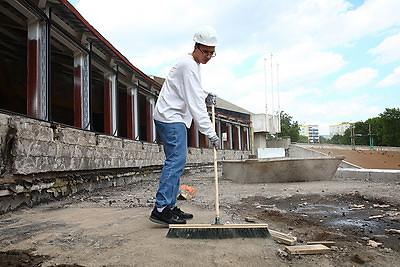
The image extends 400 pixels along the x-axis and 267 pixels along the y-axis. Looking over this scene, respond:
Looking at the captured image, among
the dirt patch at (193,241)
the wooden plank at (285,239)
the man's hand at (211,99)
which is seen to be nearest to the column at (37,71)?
the dirt patch at (193,241)

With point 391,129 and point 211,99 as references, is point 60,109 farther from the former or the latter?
point 391,129

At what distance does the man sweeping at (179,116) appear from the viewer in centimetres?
306

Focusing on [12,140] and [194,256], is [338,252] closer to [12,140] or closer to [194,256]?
[194,256]

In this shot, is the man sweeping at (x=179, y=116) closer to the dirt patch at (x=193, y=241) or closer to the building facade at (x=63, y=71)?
the dirt patch at (x=193, y=241)

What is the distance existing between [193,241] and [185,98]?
1348 millimetres

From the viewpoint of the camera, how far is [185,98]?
10.6ft

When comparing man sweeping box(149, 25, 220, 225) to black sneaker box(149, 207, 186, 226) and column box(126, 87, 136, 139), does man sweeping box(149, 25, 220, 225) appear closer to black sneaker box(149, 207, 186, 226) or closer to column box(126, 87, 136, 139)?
black sneaker box(149, 207, 186, 226)

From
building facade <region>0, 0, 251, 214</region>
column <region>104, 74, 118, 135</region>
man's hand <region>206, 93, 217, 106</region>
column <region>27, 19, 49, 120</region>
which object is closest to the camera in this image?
man's hand <region>206, 93, 217, 106</region>

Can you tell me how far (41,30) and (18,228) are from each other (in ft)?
11.7

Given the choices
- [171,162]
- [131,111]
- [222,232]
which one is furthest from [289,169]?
[222,232]

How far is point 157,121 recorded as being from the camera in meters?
3.29

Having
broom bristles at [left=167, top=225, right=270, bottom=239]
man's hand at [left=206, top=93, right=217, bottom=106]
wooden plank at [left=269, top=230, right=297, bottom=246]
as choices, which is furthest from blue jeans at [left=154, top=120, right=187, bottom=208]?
wooden plank at [left=269, top=230, right=297, bottom=246]

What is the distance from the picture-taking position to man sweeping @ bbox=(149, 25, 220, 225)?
3.06 m

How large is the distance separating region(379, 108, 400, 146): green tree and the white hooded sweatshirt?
51.8m
